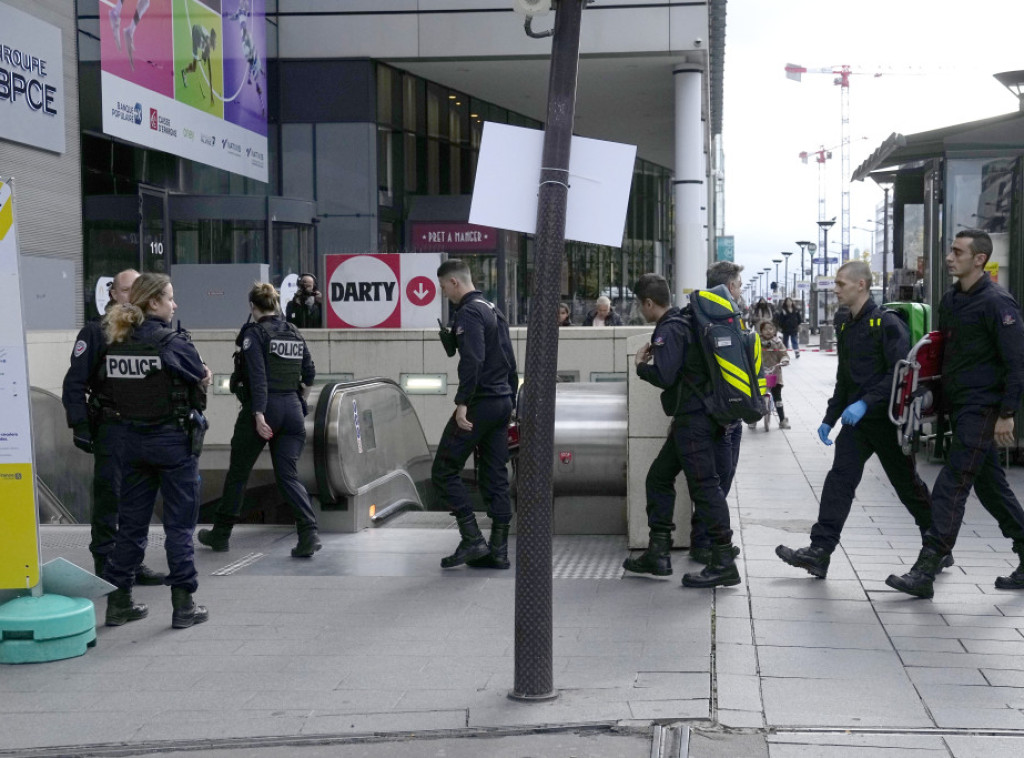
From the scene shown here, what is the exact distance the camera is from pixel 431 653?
5.70 metres

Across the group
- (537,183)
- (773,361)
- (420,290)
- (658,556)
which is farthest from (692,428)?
(773,361)

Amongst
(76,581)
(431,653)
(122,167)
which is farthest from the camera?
(122,167)

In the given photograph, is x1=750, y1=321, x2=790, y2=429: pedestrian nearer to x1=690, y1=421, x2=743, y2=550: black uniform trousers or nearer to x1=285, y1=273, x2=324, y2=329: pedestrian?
x1=285, y1=273, x2=324, y2=329: pedestrian

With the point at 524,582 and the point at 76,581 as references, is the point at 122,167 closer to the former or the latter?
the point at 76,581

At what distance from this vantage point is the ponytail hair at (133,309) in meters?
6.19

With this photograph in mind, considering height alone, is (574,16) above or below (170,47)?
below

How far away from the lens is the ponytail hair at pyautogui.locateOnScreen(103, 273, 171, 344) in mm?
6188

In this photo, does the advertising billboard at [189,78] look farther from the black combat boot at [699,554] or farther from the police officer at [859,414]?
the police officer at [859,414]

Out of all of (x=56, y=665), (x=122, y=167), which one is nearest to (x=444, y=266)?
(x=56, y=665)

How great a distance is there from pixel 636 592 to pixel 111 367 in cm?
304

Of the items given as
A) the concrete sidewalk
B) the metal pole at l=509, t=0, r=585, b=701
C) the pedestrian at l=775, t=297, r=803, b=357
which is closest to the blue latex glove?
the concrete sidewalk

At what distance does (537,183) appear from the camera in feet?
16.6

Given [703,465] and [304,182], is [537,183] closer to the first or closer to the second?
[703,465]

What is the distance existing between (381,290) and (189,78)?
925cm
